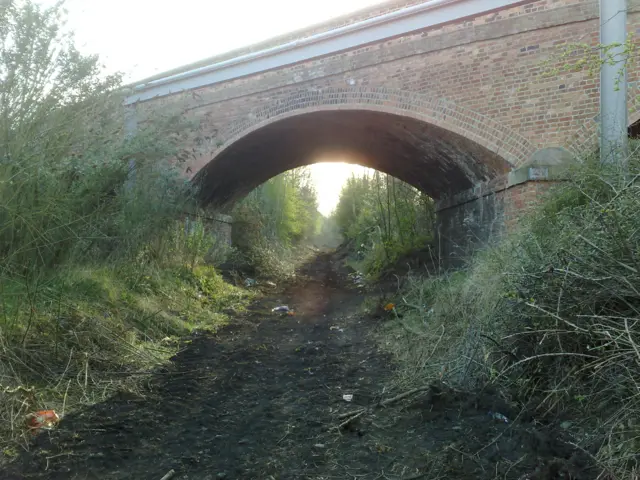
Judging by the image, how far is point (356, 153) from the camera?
1248 cm

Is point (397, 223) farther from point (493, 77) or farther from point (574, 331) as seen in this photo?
point (574, 331)

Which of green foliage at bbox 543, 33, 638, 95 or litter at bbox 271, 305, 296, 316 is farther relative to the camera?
litter at bbox 271, 305, 296, 316

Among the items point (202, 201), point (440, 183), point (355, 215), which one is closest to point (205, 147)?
point (202, 201)

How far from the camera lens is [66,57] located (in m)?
5.18

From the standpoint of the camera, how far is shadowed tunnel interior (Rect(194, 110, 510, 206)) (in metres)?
8.91

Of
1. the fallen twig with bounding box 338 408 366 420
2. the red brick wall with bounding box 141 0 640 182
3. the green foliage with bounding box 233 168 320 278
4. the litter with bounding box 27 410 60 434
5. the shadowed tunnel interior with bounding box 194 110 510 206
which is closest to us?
the litter with bounding box 27 410 60 434

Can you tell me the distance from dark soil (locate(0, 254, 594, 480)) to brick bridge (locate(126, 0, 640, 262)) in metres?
2.94

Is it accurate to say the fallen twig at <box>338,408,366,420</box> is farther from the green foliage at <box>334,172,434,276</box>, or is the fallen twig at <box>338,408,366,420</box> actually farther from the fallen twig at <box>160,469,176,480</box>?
the green foliage at <box>334,172,434,276</box>

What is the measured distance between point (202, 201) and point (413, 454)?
1066 centimetres

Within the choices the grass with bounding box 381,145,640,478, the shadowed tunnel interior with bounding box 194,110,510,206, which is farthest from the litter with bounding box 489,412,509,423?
the shadowed tunnel interior with bounding box 194,110,510,206

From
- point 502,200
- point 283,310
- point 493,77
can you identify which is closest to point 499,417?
point 502,200

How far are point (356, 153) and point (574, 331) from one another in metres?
10.1

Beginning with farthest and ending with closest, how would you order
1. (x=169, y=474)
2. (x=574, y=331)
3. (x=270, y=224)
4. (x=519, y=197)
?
(x=270, y=224), (x=519, y=197), (x=574, y=331), (x=169, y=474)

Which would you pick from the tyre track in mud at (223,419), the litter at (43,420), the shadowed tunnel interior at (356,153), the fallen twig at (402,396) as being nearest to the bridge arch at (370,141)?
the shadowed tunnel interior at (356,153)
